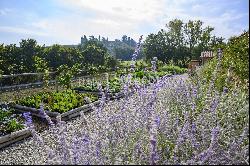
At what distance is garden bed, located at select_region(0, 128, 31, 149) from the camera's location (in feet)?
20.0

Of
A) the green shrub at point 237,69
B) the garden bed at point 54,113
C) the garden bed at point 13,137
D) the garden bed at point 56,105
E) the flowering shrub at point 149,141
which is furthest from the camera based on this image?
the garden bed at point 56,105

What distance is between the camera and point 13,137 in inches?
248

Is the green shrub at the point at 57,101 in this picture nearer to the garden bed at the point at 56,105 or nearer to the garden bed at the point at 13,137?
the garden bed at the point at 56,105

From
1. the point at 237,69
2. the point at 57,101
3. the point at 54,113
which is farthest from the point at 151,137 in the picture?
the point at 57,101

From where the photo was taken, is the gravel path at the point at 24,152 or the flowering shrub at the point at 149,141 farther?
the gravel path at the point at 24,152

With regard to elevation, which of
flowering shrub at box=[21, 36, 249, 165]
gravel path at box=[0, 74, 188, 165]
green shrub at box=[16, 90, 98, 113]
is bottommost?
gravel path at box=[0, 74, 188, 165]

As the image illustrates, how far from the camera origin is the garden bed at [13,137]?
608cm

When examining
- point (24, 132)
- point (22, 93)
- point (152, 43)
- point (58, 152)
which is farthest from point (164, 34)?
point (58, 152)

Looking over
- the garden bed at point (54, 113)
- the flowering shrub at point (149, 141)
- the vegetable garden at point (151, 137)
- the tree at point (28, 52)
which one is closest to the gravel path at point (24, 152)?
the vegetable garden at point (151, 137)

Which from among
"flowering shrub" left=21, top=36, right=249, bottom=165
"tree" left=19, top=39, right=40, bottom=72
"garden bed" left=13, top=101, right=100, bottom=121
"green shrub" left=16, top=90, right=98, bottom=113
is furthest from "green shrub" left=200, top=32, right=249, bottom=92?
"tree" left=19, top=39, right=40, bottom=72

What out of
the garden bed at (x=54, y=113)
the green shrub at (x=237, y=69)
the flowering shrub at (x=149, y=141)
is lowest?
the garden bed at (x=54, y=113)

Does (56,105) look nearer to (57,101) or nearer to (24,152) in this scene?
(57,101)

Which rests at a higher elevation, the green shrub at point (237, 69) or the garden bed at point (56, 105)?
the green shrub at point (237, 69)

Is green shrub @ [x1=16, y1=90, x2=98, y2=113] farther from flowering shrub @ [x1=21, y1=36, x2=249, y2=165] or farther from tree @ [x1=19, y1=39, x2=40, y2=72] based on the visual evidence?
tree @ [x1=19, y1=39, x2=40, y2=72]
